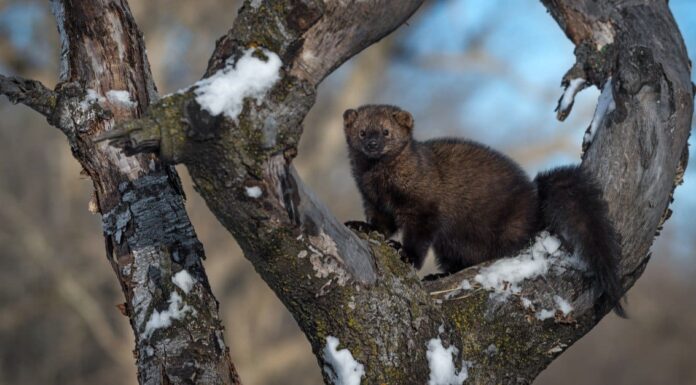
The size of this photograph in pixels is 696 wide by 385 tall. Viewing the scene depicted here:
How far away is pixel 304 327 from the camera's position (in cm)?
353

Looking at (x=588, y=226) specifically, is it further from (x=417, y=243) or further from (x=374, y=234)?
(x=417, y=243)

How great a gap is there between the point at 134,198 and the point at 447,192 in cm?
205

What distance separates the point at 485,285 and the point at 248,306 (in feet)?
54.8

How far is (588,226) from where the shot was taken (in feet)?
12.8

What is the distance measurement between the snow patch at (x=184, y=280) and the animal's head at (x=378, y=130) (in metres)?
1.95

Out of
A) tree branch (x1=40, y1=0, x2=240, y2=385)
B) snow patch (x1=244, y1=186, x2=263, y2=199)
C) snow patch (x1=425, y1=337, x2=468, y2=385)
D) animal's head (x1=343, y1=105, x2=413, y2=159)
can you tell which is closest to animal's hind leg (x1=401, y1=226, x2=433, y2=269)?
animal's head (x1=343, y1=105, x2=413, y2=159)

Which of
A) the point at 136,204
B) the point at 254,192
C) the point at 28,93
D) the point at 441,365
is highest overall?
the point at 28,93

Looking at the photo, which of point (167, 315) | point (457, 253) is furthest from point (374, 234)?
point (457, 253)

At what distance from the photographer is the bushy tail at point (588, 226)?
3.83 meters

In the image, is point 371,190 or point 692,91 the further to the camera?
point 371,190

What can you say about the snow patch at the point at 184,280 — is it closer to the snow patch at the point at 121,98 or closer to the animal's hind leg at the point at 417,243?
the snow patch at the point at 121,98

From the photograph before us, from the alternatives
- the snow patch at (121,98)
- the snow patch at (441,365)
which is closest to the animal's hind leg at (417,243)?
the snow patch at (441,365)

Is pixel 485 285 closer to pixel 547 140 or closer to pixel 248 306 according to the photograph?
pixel 547 140

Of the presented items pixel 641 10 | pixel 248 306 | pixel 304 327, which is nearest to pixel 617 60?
pixel 641 10
